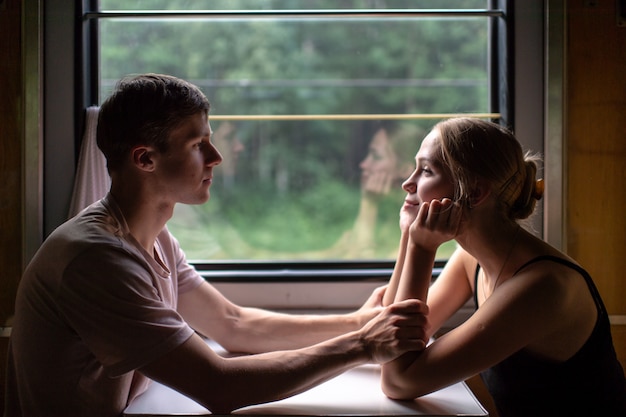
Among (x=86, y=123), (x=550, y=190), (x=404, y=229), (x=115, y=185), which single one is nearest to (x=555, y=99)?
(x=550, y=190)

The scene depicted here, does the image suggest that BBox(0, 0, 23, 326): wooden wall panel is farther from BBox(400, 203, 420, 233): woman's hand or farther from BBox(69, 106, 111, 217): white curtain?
BBox(400, 203, 420, 233): woman's hand

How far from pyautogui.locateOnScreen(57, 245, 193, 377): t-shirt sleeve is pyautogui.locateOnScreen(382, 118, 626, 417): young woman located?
53 centimetres

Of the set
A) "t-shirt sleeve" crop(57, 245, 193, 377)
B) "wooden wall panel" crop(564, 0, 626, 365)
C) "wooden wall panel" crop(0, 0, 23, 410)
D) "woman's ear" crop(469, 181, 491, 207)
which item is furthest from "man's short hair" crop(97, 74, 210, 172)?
"wooden wall panel" crop(564, 0, 626, 365)

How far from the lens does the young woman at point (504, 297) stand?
1.43 m

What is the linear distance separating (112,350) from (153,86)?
604 millimetres

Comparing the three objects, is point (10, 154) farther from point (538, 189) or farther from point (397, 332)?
point (538, 189)

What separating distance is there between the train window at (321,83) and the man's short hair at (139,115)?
2.13 feet

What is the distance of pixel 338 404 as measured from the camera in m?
1.45

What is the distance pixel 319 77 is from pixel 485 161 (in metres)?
0.81

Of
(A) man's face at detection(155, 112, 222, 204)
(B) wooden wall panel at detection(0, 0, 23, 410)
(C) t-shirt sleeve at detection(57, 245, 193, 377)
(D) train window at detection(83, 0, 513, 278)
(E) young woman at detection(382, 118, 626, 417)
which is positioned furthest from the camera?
(D) train window at detection(83, 0, 513, 278)

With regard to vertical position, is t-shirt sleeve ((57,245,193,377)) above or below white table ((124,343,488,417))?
above

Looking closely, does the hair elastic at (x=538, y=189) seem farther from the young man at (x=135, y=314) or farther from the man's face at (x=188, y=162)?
the man's face at (x=188, y=162)

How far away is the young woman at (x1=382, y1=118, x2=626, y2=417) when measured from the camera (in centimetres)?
143

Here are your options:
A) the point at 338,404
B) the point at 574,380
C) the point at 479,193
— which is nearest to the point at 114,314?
the point at 338,404
